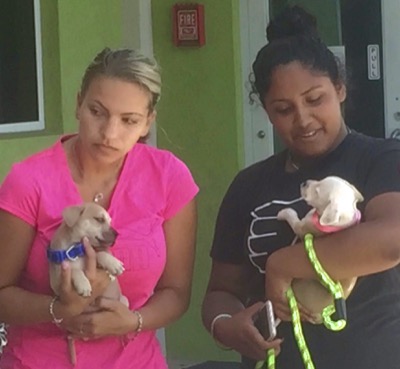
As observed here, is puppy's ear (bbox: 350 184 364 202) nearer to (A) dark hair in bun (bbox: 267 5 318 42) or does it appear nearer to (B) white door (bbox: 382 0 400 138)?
(A) dark hair in bun (bbox: 267 5 318 42)

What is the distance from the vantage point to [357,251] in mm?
2150

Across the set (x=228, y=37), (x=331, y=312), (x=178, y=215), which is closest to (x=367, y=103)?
(x=228, y=37)

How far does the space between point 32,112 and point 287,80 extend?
2.32 m

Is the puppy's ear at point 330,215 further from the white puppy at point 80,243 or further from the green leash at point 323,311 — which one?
the white puppy at point 80,243

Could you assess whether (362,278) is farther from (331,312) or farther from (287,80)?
(287,80)

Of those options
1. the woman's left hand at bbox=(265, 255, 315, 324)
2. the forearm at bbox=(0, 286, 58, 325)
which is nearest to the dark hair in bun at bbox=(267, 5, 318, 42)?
the woman's left hand at bbox=(265, 255, 315, 324)

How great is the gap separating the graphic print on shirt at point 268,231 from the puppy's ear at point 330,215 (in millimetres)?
175

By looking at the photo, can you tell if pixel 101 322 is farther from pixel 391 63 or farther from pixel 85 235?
pixel 391 63

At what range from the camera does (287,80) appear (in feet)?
8.13

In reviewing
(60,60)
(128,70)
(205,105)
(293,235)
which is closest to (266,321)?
(293,235)

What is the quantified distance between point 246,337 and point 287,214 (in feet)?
1.02

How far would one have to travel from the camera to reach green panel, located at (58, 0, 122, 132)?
4602mm

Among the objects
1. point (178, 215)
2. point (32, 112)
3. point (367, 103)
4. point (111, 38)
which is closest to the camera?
point (178, 215)

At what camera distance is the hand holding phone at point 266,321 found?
2.31 m
